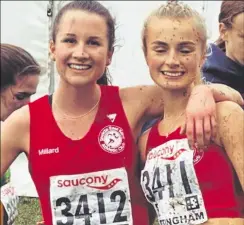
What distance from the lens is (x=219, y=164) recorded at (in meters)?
2.40

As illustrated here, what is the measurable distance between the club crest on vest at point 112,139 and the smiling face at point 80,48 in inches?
8.0

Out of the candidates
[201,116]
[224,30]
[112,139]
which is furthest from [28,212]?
[201,116]

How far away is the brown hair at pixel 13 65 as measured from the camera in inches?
104

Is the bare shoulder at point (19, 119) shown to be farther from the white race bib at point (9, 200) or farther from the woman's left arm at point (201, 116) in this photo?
the woman's left arm at point (201, 116)

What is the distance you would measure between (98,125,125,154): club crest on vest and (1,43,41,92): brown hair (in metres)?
0.38

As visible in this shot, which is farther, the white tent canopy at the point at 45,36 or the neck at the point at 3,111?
the white tent canopy at the point at 45,36

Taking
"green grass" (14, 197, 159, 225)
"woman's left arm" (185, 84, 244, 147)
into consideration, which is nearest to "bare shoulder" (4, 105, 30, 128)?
"woman's left arm" (185, 84, 244, 147)

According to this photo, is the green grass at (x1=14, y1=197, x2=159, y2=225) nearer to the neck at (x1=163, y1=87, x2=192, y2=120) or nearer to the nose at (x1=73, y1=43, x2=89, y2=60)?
the neck at (x1=163, y1=87, x2=192, y2=120)

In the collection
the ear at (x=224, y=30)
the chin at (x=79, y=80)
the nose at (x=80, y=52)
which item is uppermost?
the ear at (x=224, y=30)

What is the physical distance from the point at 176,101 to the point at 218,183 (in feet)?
1.32

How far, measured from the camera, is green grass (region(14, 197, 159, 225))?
485cm

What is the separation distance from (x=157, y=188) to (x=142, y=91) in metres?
0.47

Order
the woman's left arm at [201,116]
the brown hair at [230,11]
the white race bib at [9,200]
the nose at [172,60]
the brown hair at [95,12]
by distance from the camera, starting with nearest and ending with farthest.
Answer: the woman's left arm at [201,116] → the nose at [172,60] → the brown hair at [95,12] → the white race bib at [9,200] → the brown hair at [230,11]

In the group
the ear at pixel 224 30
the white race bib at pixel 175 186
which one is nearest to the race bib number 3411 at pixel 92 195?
the white race bib at pixel 175 186
